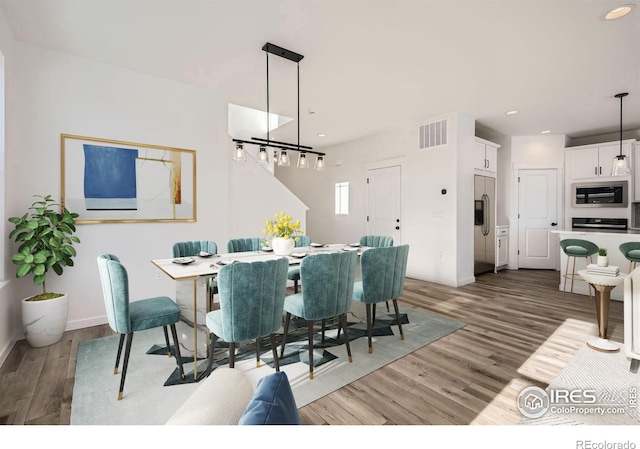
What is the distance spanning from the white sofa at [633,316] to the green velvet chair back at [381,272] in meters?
1.57

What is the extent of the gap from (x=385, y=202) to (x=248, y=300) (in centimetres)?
454

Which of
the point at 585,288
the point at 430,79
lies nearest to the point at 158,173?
the point at 430,79

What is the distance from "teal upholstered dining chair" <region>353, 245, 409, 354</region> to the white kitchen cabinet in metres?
4.23

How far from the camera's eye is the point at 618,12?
7.70 feet

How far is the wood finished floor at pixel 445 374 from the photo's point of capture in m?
1.82

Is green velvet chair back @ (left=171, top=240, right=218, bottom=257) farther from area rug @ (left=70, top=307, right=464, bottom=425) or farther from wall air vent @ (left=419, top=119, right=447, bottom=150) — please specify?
wall air vent @ (left=419, top=119, right=447, bottom=150)

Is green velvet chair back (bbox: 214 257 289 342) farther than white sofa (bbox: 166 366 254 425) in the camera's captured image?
Yes

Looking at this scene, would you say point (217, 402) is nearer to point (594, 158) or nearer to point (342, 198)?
point (342, 198)

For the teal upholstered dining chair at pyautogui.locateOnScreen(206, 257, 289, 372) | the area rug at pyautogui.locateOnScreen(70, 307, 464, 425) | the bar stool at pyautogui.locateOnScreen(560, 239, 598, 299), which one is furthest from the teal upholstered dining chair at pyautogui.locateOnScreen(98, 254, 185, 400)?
the bar stool at pyautogui.locateOnScreen(560, 239, 598, 299)

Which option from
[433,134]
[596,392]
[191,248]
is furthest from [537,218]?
[191,248]

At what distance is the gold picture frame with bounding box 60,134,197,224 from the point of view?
3.15 metres

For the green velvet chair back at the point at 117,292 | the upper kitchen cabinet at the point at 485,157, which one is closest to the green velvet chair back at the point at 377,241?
the upper kitchen cabinet at the point at 485,157

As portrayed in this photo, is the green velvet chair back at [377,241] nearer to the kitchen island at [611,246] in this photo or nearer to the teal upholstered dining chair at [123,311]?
the teal upholstered dining chair at [123,311]
